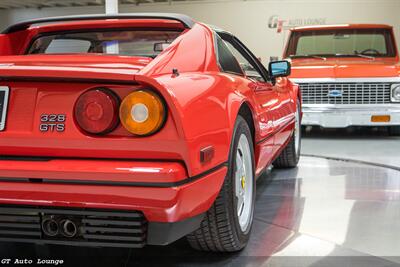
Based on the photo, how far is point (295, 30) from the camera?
285 inches

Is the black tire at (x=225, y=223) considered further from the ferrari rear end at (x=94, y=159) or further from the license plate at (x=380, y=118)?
the license plate at (x=380, y=118)

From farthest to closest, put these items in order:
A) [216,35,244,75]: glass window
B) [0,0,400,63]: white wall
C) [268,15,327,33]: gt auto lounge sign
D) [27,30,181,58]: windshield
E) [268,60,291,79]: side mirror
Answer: [268,15,327,33]: gt auto lounge sign → [0,0,400,63]: white wall → [268,60,291,79]: side mirror → [27,30,181,58]: windshield → [216,35,244,75]: glass window

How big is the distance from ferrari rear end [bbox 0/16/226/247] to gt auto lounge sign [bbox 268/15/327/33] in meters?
12.1

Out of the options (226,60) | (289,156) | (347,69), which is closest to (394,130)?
(347,69)

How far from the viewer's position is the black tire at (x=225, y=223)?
2014mm

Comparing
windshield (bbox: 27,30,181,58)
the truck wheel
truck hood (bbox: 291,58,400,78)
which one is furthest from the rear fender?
truck hood (bbox: 291,58,400,78)

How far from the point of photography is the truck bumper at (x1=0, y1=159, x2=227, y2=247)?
5.13 feet

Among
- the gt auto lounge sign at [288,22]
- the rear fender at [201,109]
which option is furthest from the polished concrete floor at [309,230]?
the gt auto lounge sign at [288,22]

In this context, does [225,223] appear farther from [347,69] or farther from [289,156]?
[347,69]

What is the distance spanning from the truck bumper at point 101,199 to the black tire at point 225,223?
0.30 meters

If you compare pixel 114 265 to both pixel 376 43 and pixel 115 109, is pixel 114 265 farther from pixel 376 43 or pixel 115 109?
pixel 376 43

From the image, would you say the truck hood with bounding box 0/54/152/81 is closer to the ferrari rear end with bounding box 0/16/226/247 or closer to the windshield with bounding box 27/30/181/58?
the ferrari rear end with bounding box 0/16/226/247

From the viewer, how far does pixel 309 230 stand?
2.65 meters

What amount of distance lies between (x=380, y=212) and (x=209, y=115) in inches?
67.7
